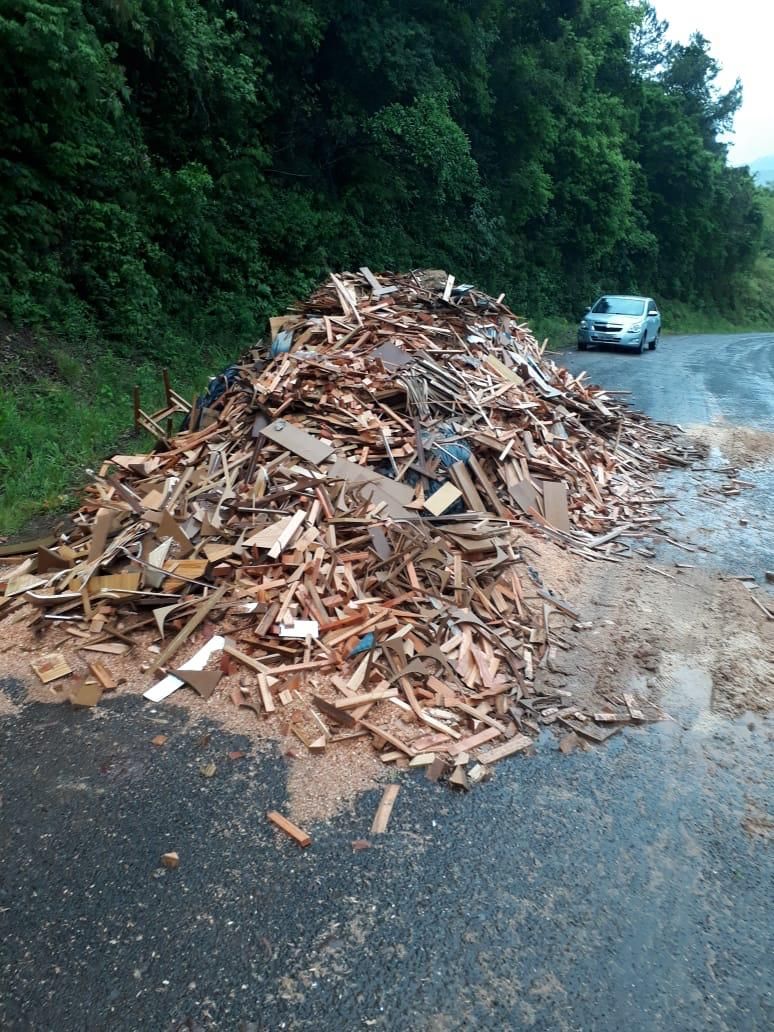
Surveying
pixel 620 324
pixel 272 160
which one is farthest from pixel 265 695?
pixel 620 324

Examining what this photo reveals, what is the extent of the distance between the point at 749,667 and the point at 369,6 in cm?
1716

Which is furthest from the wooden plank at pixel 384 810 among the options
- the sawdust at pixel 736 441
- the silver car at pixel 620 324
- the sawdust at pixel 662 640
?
the silver car at pixel 620 324

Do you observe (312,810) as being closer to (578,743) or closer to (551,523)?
(578,743)

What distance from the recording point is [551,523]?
777 centimetres

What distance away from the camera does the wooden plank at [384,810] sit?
3.85 metres

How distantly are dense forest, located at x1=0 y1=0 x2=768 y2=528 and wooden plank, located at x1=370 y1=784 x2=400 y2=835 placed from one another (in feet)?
21.3

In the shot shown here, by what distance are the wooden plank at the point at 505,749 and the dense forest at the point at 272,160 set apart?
21.8 ft

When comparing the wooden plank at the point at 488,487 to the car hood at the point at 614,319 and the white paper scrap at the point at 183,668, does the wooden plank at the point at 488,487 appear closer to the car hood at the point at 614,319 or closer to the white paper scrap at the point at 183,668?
the white paper scrap at the point at 183,668

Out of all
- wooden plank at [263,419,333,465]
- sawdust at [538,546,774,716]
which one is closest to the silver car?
sawdust at [538,546,774,716]

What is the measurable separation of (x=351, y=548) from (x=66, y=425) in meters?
5.44

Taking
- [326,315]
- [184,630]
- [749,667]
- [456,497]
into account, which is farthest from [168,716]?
[326,315]

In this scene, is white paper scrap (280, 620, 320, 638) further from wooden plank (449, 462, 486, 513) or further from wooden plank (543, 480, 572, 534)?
wooden plank (543, 480, 572, 534)

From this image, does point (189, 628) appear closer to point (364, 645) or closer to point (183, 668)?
point (183, 668)

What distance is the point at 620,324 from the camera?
839 inches
